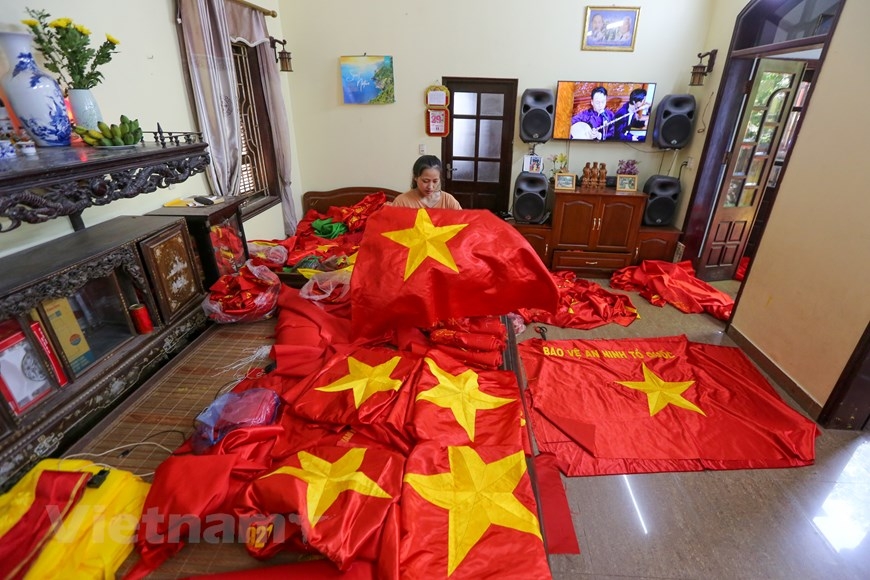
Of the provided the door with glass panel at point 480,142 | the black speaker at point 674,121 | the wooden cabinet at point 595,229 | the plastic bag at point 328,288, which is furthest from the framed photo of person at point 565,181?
the plastic bag at point 328,288

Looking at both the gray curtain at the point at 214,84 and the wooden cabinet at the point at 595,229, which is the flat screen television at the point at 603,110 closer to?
the wooden cabinet at the point at 595,229

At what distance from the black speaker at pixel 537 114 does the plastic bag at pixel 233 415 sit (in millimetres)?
3316

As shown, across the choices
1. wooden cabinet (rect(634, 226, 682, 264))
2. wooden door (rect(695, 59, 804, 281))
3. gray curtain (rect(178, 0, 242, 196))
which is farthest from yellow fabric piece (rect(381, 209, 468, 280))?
wooden door (rect(695, 59, 804, 281))

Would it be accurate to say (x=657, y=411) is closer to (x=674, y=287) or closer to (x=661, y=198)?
(x=674, y=287)

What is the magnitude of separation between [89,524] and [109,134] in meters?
1.47

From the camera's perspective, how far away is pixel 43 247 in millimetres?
A: 1625

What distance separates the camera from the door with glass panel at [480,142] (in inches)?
158

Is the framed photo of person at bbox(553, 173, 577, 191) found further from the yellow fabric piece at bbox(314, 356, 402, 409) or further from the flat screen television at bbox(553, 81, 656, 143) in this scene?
the yellow fabric piece at bbox(314, 356, 402, 409)

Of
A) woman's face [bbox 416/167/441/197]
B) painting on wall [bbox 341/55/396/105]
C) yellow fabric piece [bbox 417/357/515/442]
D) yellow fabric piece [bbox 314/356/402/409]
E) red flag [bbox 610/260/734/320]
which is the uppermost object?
painting on wall [bbox 341/55/396/105]

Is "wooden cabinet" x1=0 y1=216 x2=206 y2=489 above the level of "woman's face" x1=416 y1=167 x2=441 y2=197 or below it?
below

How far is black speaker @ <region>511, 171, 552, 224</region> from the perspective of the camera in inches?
154

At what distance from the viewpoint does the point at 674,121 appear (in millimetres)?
3701

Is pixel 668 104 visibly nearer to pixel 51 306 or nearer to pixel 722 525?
pixel 722 525

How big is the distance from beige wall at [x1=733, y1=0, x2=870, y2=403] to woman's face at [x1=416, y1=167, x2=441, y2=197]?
213 centimetres
